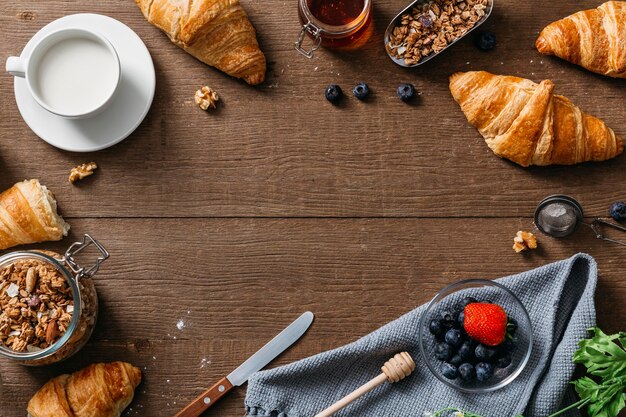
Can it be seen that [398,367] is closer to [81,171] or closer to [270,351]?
[270,351]

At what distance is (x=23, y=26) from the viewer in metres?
1.80

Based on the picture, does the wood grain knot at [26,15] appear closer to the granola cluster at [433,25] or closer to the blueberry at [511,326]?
the granola cluster at [433,25]

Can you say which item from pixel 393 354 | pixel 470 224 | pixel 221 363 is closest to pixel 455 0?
pixel 470 224

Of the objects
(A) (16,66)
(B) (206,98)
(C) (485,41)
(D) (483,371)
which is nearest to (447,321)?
(D) (483,371)

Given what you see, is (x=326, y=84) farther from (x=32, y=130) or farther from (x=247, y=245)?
(x=32, y=130)

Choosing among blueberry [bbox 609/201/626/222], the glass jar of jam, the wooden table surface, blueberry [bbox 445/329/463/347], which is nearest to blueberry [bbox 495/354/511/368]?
blueberry [bbox 445/329/463/347]

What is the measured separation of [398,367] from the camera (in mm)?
1728

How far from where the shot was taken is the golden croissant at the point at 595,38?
1736 mm

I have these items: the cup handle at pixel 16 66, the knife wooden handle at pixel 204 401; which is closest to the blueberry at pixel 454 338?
the knife wooden handle at pixel 204 401

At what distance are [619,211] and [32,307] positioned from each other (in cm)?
134

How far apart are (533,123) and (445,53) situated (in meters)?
0.28

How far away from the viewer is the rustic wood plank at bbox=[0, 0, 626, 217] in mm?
1798

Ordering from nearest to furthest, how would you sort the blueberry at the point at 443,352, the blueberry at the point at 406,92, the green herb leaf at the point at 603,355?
the green herb leaf at the point at 603,355 < the blueberry at the point at 443,352 < the blueberry at the point at 406,92

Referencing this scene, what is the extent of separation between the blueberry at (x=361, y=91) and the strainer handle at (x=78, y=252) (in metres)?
0.69
